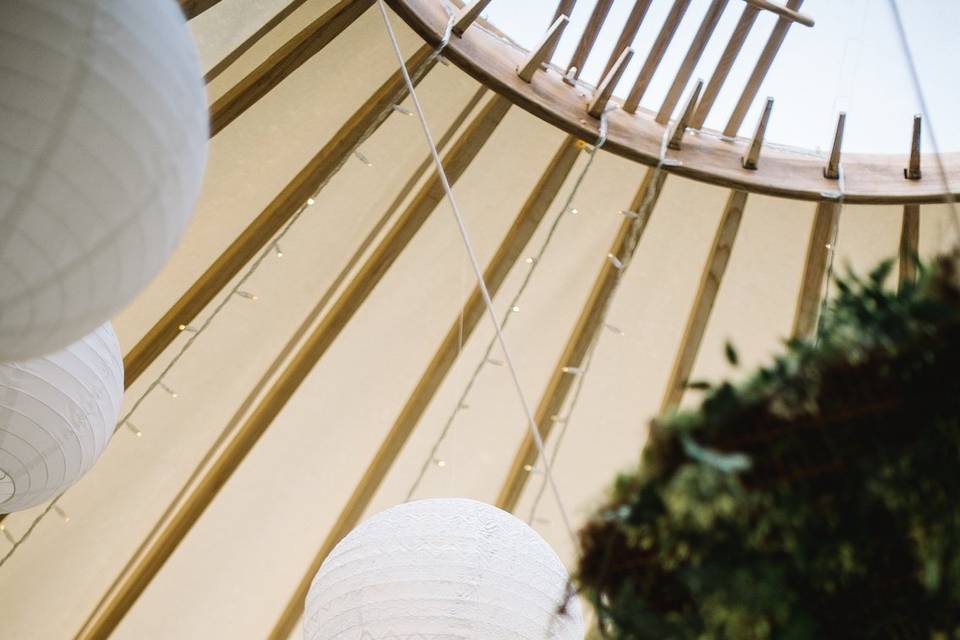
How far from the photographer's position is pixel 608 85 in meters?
3.29

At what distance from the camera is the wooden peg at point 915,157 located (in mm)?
3319

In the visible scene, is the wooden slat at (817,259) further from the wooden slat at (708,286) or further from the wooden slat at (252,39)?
the wooden slat at (252,39)

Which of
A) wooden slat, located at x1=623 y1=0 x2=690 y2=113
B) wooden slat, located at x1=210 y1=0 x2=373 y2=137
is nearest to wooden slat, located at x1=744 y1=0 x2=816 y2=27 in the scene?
wooden slat, located at x1=623 y1=0 x2=690 y2=113

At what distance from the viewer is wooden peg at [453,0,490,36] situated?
3133 millimetres

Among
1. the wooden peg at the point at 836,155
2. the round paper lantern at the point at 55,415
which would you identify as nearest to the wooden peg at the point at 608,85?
the wooden peg at the point at 836,155

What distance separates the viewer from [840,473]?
82cm

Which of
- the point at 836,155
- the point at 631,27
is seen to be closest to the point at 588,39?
the point at 631,27

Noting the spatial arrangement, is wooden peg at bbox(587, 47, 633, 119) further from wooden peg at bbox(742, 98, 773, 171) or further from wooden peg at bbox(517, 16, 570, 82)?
wooden peg at bbox(742, 98, 773, 171)

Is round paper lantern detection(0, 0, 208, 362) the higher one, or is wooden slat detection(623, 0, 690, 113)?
wooden slat detection(623, 0, 690, 113)

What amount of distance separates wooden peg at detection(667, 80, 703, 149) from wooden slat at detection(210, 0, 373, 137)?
1.17 metres

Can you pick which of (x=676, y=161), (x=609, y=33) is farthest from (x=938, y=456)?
(x=609, y=33)

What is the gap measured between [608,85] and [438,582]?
191 centimetres

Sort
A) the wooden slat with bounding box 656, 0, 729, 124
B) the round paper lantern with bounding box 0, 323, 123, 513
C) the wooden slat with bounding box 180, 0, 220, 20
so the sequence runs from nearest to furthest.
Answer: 1. the round paper lantern with bounding box 0, 323, 123, 513
2. the wooden slat with bounding box 180, 0, 220, 20
3. the wooden slat with bounding box 656, 0, 729, 124

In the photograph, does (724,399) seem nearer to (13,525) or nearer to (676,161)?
(676,161)
